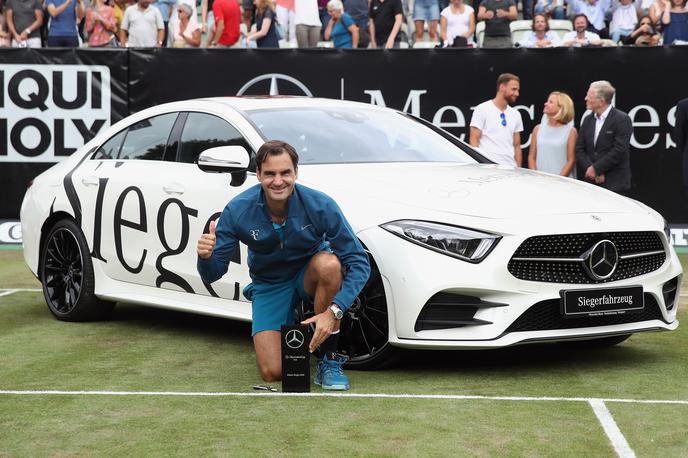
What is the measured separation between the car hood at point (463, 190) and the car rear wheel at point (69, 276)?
6.96 feet

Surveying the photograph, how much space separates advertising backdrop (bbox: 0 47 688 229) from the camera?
14.4 m

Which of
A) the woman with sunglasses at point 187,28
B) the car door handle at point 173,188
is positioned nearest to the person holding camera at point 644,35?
the woman with sunglasses at point 187,28

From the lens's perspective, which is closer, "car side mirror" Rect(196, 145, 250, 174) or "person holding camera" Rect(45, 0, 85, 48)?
"car side mirror" Rect(196, 145, 250, 174)

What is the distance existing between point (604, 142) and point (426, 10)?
6.60 m

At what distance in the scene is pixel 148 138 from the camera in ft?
27.4

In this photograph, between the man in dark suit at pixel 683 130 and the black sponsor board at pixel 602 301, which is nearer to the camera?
the black sponsor board at pixel 602 301

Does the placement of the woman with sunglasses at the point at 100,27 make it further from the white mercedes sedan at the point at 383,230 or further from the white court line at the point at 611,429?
the white court line at the point at 611,429

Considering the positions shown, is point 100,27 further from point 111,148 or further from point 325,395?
point 325,395

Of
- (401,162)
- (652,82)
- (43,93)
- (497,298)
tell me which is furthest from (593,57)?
(497,298)

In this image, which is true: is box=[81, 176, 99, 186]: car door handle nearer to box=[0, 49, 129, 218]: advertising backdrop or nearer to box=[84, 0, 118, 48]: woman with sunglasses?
box=[0, 49, 129, 218]: advertising backdrop

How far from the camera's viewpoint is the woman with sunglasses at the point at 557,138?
11430 mm

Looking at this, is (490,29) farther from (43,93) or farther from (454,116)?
(43,93)

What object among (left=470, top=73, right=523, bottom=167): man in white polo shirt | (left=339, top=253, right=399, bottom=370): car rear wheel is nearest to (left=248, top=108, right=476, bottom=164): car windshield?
(left=339, top=253, right=399, bottom=370): car rear wheel

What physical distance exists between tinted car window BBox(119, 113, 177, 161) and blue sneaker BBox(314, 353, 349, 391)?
243 cm
